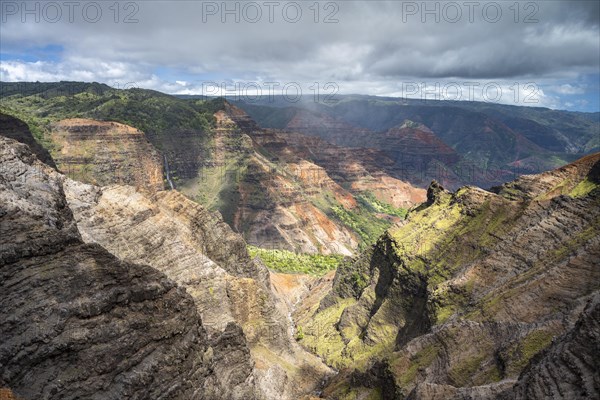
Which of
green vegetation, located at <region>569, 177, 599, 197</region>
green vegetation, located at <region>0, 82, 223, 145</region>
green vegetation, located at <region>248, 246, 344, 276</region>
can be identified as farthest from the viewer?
green vegetation, located at <region>0, 82, 223, 145</region>

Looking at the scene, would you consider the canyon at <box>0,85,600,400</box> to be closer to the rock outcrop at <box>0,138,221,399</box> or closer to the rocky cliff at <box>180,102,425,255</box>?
the rock outcrop at <box>0,138,221,399</box>

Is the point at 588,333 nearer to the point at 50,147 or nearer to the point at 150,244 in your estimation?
the point at 150,244

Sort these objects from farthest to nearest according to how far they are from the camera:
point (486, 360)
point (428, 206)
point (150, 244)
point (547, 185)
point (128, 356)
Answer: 1. point (428, 206)
2. point (547, 185)
3. point (150, 244)
4. point (486, 360)
5. point (128, 356)

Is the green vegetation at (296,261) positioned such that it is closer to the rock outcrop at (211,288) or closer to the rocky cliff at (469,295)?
the rocky cliff at (469,295)

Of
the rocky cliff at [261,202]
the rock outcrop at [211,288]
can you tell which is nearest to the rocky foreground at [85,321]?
the rock outcrop at [211,288]

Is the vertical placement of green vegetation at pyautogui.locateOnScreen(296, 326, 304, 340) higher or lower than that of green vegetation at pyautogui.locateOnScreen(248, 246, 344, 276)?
lower

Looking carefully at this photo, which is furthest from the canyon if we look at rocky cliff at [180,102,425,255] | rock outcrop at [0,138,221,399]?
rocky cliff at [180,102,425,255]

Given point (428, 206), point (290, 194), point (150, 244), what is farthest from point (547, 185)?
point (290, 194)
